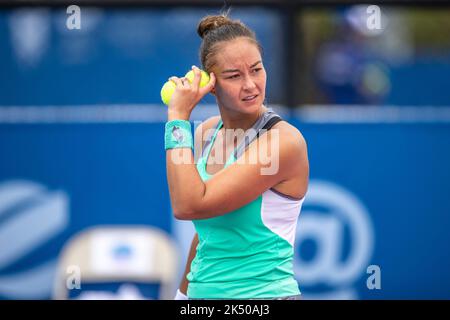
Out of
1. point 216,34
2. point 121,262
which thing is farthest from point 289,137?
point 121,262

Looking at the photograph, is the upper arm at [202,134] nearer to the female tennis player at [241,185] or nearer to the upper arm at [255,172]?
the female tennis player at [241,185]

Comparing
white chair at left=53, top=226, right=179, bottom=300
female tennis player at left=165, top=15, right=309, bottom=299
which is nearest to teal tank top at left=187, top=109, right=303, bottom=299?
female tennis player at left=165, top=15, right=309, bottom=299

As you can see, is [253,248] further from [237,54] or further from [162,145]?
[162,145]

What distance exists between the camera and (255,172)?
3.36m

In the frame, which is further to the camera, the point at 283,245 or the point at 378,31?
the point at 378,31

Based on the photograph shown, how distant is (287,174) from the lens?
3443mm

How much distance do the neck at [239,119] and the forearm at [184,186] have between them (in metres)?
0.34

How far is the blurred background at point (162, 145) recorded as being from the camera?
611 centimetres

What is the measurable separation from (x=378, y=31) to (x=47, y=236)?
9.05 feet

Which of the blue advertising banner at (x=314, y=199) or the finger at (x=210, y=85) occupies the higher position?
the finger at (x=210, y=85)

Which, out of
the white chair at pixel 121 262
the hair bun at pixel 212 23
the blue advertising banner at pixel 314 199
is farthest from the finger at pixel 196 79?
the blue advertising banner at pixel 314 199

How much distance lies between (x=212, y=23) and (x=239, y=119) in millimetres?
411
